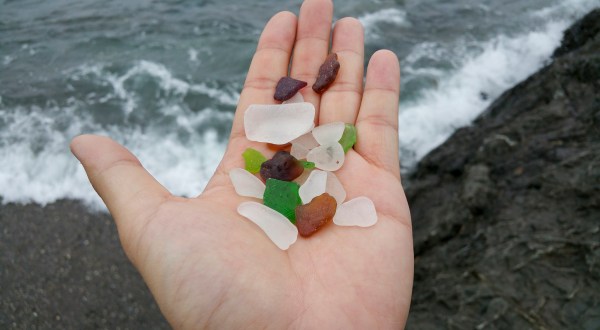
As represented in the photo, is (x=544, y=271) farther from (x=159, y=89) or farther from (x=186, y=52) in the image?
(x=186, y=52)

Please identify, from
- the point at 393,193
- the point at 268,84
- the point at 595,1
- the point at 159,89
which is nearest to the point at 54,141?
the point at 159,89

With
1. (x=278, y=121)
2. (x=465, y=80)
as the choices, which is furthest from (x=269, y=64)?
(x=465, y=80)

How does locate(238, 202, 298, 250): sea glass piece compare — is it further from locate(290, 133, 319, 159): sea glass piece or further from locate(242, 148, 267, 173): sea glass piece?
locate(290, 133, 319, 159): sea glass piece

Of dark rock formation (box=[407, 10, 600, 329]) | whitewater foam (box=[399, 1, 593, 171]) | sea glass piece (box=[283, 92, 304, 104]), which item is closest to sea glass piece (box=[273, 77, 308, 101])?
sea glass piece (box=[283, 92, 304, 104])

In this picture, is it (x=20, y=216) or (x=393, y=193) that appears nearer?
(x=393, y=193)

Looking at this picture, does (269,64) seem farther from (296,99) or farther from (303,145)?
(303,145)

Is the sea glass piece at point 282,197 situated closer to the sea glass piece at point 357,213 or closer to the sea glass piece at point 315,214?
the sea glass piece at point 315,214

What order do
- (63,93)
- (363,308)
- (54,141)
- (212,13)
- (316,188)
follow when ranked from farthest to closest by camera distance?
(212,13) → (63,93) → (54,141) → (316,188) → (363,308)
